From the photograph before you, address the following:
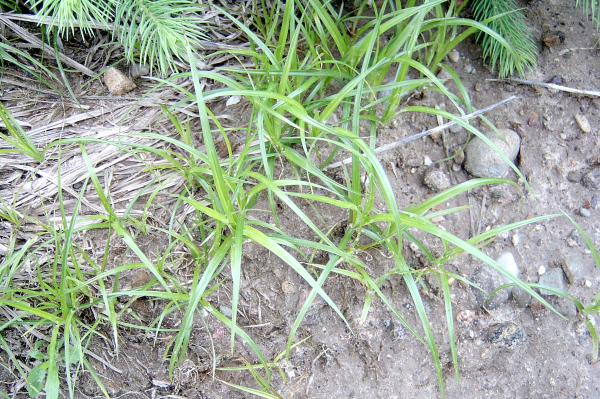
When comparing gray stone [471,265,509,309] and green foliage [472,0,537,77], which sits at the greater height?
green foliage [472,0,537,77]

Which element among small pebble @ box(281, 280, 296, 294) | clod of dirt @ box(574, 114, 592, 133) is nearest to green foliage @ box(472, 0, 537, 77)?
clod of dirt @ box(574, 114, 592, 133)

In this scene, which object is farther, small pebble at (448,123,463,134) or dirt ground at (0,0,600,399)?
small pebble at (448,123,463,134)

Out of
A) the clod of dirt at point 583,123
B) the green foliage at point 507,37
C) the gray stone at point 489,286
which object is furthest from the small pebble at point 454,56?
the gray stone at point 489,286

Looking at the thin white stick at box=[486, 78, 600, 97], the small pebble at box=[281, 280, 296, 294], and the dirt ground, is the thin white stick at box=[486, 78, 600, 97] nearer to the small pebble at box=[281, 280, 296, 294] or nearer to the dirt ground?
the dirt ground

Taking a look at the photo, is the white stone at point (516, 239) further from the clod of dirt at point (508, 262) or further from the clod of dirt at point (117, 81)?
the clod of dirt at point (117, 81)

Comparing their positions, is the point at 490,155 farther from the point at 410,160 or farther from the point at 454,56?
the point at 454,56

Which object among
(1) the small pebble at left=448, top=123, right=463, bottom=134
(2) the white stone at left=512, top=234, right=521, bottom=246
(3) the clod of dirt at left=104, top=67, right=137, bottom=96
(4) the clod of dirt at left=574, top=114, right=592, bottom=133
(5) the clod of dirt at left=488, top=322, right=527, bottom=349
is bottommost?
(5) the clod of dirt at left=488, top=322, right=527, bottom=349
